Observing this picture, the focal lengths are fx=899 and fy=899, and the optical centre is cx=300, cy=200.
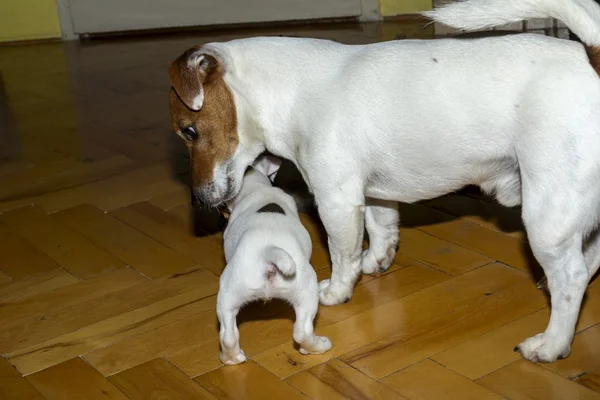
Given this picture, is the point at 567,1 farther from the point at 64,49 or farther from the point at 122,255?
the point at 64,49

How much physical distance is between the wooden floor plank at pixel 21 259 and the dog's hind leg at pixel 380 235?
3.35 ft

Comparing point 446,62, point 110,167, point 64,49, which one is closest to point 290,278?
point 446,62

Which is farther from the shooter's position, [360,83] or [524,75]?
[360,83]

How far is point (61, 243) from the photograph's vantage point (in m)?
3.12

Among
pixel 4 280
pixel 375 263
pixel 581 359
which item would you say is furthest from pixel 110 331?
pixel 581 359

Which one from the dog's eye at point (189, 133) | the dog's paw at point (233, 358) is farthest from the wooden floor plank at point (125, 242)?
the dog's paw at point (233, 358)

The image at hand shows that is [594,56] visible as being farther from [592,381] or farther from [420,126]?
Result: [592,381]

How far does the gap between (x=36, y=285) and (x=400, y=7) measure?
394 centimetres

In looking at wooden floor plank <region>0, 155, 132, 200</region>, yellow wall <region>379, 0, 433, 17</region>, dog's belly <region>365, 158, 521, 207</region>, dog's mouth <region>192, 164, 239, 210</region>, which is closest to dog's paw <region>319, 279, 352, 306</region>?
dog's belly <region>365, 158, 521, 207</region>

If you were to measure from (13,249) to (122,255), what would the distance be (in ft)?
1.34

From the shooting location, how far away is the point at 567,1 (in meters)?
2.05

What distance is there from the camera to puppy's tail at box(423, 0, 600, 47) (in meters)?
2.06

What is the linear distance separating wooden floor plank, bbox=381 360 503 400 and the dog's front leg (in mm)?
407

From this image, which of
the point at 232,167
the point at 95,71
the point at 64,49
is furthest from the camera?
the point at 64,49
